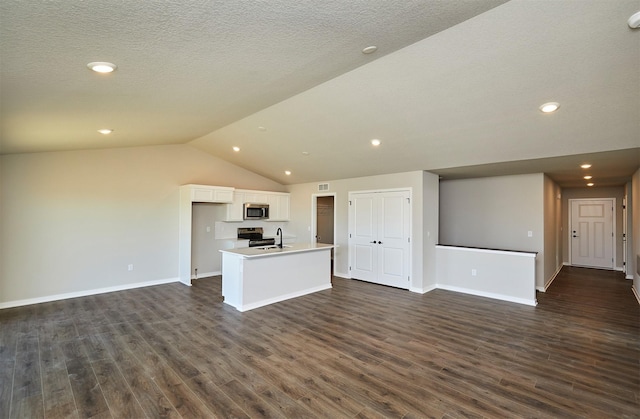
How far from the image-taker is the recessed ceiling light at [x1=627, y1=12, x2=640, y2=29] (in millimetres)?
2003

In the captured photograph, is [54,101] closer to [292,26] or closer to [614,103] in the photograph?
[292,26]

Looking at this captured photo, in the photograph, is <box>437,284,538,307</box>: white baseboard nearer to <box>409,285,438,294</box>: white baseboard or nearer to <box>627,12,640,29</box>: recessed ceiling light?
<box>409,285,438,294</box>: white baseboard

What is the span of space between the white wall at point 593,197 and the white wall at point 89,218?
9908 millimetres

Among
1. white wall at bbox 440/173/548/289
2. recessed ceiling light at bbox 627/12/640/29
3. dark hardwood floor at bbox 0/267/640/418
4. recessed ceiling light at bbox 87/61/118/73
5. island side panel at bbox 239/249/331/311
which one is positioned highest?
recessed ceiling light at bbox 627/12/640/29

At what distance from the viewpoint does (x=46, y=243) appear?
4.93 meters

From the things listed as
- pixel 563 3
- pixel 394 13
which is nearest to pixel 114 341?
pixel 394 13

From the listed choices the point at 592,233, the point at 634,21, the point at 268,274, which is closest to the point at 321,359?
the point at 268,274

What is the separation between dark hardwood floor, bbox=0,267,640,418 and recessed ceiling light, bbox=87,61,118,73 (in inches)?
98.9

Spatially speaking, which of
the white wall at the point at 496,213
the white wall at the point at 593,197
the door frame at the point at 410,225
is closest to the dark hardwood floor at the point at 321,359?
the door frame at the point at 410,225

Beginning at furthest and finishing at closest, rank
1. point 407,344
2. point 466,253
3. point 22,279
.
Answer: point 466,253 → point 22,279 → point 407,344

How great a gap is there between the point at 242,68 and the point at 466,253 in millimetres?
5090

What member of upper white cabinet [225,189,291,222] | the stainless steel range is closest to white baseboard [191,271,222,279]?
the stainless steel range

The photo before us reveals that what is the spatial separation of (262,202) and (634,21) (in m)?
6.66

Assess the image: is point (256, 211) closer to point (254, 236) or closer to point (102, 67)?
point (254, 236)
